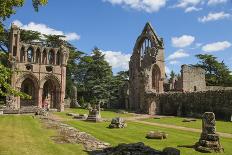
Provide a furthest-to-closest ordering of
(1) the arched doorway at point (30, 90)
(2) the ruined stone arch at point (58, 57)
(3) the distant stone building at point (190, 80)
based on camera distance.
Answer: (3) the distant stone building at point (190, 80)
(2) the ruined stone arch at point (58, 57)
(1) the arched doorway at point (30, 90)

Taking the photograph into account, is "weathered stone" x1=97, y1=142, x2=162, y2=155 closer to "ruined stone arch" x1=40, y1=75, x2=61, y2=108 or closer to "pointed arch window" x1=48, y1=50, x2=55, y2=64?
"ruined stone arch" x1=40, y1=75, x2=61, y2=108

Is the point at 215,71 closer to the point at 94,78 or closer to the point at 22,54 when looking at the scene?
the point at 94,78

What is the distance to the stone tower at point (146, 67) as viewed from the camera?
167 ft

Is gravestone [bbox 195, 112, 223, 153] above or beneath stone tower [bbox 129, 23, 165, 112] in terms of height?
beneath

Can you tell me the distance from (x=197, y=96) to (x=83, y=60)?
3346 cm

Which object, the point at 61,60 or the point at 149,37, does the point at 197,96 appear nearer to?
the point at 149,37

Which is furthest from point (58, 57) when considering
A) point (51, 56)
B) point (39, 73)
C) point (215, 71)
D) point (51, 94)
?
point (215, 71)

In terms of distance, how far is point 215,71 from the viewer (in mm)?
73250

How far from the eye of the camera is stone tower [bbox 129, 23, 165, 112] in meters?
50.8

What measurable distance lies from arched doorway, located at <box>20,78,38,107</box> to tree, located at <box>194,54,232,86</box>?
130 ft

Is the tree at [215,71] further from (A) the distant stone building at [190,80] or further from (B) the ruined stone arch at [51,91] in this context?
(B) the ruined stone arch at [51,91]

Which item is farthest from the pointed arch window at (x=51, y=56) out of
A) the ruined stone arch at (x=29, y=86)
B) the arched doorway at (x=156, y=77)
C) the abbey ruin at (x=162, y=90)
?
the arched doorway at (x=156, y=77)

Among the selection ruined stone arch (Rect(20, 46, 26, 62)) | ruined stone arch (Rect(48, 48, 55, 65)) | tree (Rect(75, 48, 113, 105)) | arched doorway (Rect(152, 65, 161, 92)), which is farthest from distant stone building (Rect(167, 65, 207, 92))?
ruined stone arch (Rect(20, 46, 26, 62))

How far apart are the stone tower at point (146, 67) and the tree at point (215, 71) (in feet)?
66.6
